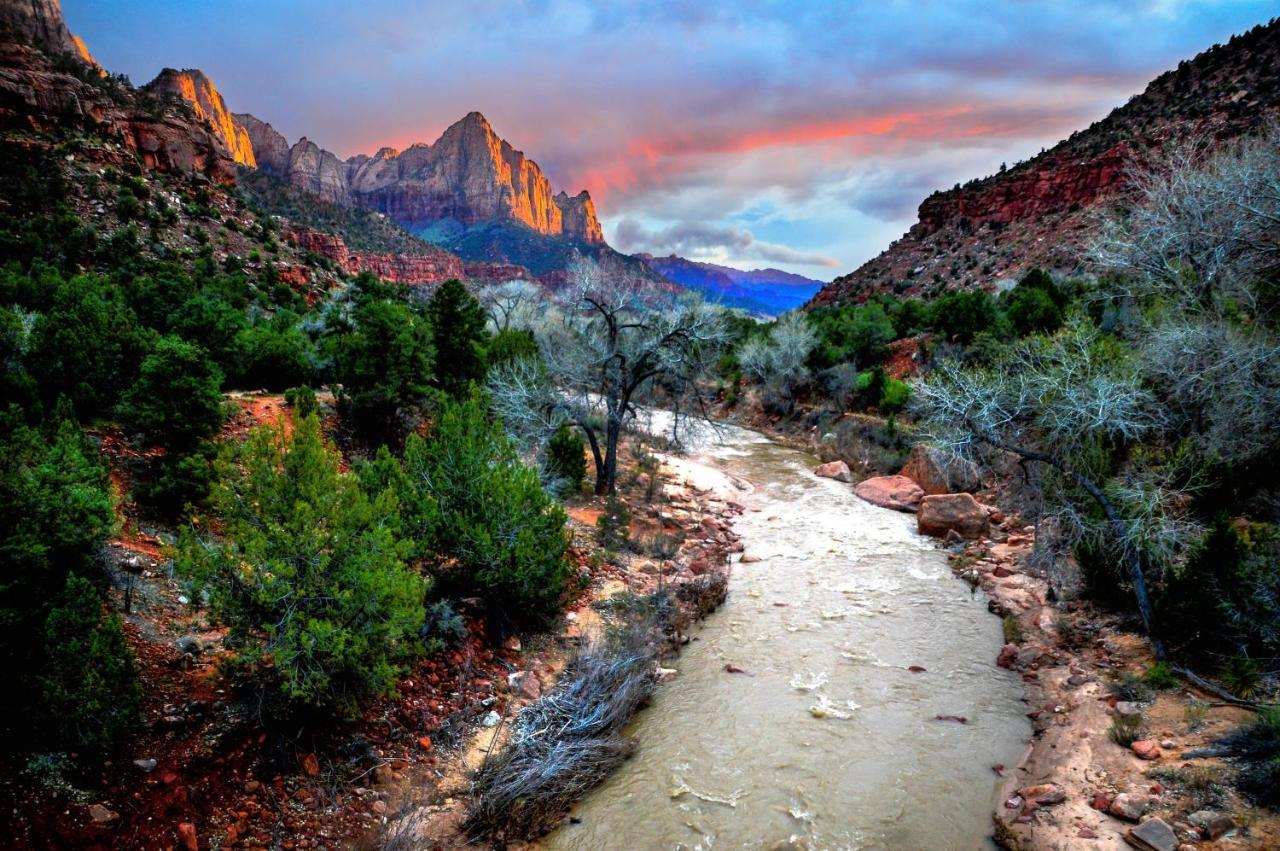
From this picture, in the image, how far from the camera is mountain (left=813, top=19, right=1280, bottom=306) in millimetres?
36031

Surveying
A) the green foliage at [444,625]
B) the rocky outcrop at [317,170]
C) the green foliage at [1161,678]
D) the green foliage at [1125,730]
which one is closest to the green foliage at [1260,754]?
the green foliage at [1125,730]

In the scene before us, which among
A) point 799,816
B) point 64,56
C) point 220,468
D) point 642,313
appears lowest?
point 799,816

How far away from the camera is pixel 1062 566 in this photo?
10.4 meters

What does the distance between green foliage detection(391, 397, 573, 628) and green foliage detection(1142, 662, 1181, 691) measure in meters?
7.48

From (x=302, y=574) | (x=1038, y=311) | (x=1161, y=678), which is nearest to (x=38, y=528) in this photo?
(x=302, y=574)

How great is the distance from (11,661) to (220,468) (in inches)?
72.5

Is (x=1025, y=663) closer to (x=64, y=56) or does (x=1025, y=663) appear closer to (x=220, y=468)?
(x=220, y=468)

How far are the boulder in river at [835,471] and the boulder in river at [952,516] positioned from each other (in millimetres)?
4846

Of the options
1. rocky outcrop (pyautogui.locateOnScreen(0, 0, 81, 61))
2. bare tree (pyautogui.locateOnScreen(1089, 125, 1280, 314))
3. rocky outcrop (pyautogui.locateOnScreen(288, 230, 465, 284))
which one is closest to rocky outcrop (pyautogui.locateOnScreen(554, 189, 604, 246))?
rocky outcrop (pyautogui.locateOnScreen(288, 230, 465, 284))

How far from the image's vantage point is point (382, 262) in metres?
67.6

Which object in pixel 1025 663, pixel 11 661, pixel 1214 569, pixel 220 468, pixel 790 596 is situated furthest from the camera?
pixel 790 596

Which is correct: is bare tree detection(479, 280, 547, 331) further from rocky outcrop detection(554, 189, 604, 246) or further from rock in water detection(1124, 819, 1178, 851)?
rocky outcrop detection(554, 189, 604, 246)

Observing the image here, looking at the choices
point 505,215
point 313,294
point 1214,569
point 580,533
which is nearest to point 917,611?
point 1214,569

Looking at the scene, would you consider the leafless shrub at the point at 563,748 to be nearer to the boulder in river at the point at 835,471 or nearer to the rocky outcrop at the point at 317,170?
the boulder in river at the point at 835,471
